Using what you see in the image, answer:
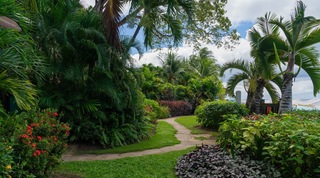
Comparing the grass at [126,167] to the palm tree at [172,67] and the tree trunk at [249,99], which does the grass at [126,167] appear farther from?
the palm tree at [172,67]

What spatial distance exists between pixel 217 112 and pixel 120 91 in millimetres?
4981

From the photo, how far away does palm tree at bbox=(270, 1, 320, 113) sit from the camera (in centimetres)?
1017

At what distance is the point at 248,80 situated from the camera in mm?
13445

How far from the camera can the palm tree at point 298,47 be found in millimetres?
10170

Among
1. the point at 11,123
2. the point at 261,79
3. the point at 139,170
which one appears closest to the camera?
the point at 11,123

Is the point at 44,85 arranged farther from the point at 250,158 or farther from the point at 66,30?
the point at 250,158

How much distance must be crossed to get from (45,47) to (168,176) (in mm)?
5032

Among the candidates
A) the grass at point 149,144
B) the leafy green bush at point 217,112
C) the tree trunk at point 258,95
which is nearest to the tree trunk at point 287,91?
the leafy green bush at point 217,112

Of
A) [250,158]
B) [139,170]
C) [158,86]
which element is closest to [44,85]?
[139,170]

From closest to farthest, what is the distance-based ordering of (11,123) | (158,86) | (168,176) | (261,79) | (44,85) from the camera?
(11,123) → (168,176) → (44,85) → (261,79) → (158,86)

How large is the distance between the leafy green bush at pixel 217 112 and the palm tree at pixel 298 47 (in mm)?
1754

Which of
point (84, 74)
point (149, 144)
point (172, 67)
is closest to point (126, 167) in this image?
point (149, 144)

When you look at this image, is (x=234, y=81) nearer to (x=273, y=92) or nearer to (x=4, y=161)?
(x=273, y=92)

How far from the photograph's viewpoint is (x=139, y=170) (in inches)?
223
